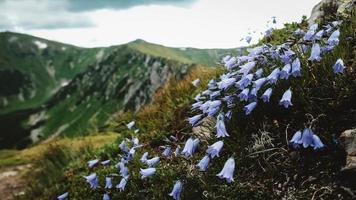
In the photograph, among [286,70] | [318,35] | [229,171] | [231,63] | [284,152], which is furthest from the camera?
[231,63]

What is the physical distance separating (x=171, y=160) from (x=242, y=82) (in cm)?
190

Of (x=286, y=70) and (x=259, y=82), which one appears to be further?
(x=259, y=82)

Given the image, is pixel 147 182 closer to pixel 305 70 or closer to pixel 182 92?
pixel 305 70

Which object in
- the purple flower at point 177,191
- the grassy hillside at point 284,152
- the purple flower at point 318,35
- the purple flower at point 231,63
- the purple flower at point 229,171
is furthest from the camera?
the purple flower at point 231,63

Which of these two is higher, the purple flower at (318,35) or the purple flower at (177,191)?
the purple flower at (318,35)

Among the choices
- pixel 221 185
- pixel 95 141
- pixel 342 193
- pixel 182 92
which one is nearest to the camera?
pixel 342 193

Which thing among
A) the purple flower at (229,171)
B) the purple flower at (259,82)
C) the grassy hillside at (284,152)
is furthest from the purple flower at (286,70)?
the purple flower at (229,171)

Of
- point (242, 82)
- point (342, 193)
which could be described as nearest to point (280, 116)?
point (242, 82)

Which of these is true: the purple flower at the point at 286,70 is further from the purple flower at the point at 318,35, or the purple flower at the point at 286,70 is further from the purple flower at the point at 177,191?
the purple flower at the point at 177,191

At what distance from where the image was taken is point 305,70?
6848 mm

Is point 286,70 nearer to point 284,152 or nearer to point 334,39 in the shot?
point 334,39

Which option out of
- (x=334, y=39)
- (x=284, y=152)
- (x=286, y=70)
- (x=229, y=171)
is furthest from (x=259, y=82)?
(x=229, y=171)

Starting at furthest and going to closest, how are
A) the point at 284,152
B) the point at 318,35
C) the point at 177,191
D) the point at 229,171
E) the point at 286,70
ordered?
the point at 318,35 < the point at 177,191 < the point at 284,152 < the point at 286,70 < the point at 229,171

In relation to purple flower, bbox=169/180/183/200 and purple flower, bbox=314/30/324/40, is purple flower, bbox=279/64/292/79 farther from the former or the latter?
purple flower, bbox=169/180/183/200
